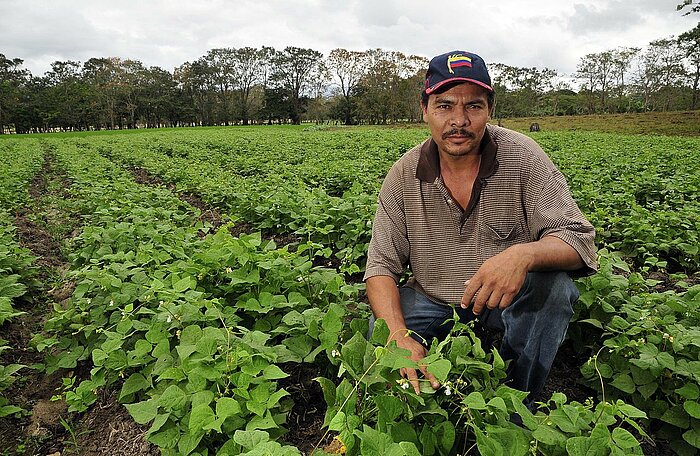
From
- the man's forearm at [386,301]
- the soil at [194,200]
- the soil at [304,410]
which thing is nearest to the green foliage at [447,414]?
the man's forearm at [386,301]

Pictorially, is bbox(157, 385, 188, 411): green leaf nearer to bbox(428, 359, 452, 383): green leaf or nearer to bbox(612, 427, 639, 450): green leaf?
bbox(428, 359, 452, 383): green leaf

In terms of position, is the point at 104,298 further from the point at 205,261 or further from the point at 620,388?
the point at 620,388

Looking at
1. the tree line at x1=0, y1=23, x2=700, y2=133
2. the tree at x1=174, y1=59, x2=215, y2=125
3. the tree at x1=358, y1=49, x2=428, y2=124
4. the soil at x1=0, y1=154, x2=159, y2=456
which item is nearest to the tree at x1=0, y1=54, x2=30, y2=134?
the tree line at x1=0, y1=23, x2=700, y2=133

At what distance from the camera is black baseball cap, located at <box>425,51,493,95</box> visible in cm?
218

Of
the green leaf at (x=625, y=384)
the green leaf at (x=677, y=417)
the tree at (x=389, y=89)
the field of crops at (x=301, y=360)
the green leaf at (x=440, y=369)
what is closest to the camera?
the green leaf at (x=440, y=369)

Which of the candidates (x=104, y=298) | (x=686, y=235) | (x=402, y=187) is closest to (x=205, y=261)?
(x=104, y=298)

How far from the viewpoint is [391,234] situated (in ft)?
8.01

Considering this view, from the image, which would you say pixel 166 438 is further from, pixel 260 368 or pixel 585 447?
pixel 585 447

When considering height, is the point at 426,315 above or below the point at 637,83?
below

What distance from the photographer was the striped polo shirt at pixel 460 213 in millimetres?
2248

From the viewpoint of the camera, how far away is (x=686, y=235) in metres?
4.48

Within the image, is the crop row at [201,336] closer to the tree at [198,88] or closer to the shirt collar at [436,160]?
the shirt collar at [436,160]

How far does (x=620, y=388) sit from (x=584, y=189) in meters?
4.83

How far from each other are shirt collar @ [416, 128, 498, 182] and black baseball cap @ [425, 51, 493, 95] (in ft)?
0.87
